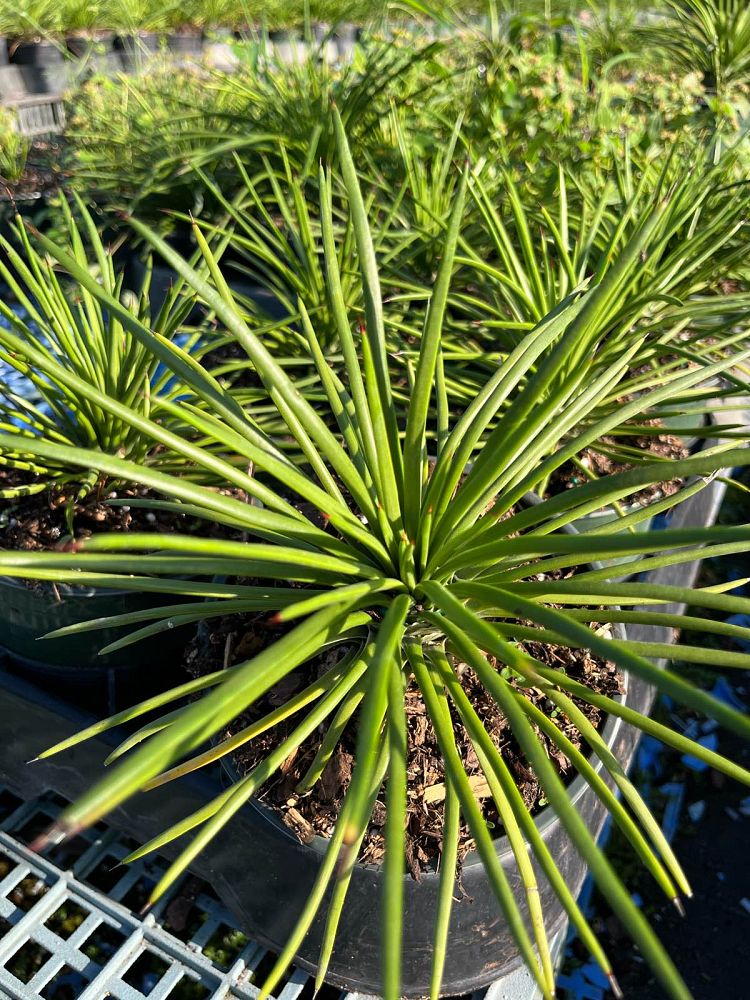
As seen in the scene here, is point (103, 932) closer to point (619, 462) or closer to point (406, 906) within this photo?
point (406, 906)

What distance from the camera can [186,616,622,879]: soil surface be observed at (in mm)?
715

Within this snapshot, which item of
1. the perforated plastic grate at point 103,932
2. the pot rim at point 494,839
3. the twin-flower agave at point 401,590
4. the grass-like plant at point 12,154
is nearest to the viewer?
the twin-flower agave at point 401,590

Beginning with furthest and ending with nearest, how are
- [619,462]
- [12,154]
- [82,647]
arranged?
1. [12,154]
2. [619,462]
3. [82,647]

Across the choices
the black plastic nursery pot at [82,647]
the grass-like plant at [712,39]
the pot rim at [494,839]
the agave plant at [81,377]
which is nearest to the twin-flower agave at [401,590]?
the pot rim at [494,839]

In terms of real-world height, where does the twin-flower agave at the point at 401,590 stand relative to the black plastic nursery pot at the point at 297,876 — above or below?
above

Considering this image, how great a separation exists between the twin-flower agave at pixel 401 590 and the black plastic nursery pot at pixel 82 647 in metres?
0.21

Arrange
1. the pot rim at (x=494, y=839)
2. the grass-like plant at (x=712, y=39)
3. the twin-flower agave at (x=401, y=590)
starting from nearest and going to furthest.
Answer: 1. the twin-flower agave at (x=401, y=590)
2. the pot rim at (x=494, y=839)
3. the grass-like plant at (x=712, y=39)

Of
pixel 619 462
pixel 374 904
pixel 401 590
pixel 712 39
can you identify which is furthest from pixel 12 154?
pixel 374 904

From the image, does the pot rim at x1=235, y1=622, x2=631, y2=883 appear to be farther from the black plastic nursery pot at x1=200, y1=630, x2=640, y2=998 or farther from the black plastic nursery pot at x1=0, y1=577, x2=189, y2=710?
the black plastic nursery pot at x1=0, y1=577, x2=189, y2=710

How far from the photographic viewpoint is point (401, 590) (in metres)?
0.68

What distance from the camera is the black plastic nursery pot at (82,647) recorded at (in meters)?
0.92

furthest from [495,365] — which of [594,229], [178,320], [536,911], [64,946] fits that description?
[64,946]

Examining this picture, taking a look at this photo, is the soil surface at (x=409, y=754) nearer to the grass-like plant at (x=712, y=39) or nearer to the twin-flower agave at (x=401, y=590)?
A: the twin-flower agave at (x=401, y=590)

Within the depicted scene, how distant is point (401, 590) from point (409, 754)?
0.18 metres
